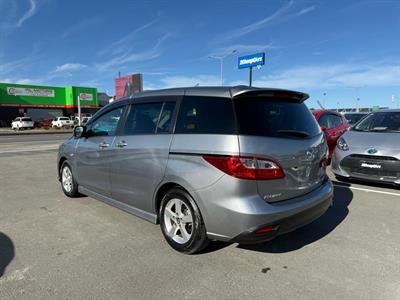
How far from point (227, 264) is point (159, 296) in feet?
2.68

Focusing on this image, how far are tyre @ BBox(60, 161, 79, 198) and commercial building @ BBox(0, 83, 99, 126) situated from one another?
49.7m

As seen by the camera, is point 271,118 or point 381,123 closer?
point 271,118

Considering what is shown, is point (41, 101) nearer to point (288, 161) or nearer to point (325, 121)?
point (325, 121)

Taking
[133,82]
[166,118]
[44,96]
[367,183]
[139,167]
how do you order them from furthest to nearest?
[44,96] → [133,82] → [367,183] → [139,167] → [166,118]

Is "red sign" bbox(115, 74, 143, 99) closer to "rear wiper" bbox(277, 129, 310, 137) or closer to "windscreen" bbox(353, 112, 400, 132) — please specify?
"windscreen" bbox(353, 112, 400, 132)

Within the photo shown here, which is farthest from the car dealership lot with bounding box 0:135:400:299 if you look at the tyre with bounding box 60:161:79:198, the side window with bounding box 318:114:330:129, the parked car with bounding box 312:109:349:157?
the side window with bounding box 318:114:330:129

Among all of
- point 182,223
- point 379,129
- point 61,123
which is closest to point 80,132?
point 182,223

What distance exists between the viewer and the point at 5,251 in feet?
11.3

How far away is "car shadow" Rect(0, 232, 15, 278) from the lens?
3.12 meters

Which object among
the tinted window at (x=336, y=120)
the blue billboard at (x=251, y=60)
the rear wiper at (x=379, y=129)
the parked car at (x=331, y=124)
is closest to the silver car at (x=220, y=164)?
the rear wiper at (x=379, y=129)

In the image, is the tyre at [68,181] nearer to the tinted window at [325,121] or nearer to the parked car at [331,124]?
the parked car at [331,124]

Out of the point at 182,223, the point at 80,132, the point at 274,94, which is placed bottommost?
the point at 182,223

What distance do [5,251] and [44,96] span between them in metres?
54.5

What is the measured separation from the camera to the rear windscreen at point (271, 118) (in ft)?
9.72
